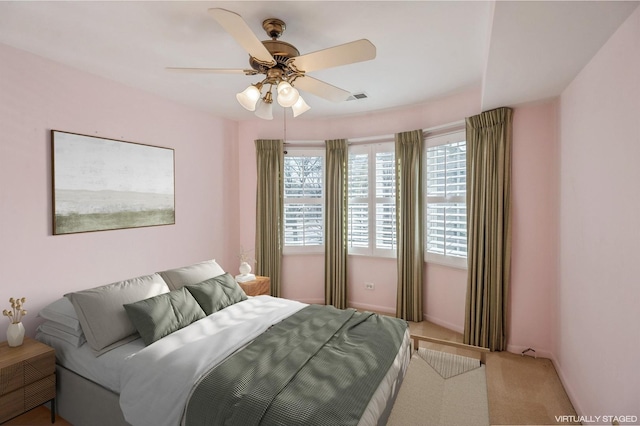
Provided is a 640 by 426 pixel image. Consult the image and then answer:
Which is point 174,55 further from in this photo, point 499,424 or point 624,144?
point 499,424

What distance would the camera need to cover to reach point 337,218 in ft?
13.7

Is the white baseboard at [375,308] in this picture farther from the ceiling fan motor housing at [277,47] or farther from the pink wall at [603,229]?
the ceiling fan motor housing at [277,47]

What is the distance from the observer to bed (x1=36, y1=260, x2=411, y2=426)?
5.04 feet

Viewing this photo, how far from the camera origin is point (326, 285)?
4273 millimetres

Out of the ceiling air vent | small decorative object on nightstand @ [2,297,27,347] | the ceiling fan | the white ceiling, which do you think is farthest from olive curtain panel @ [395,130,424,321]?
small decorative object on nightstand @ [2,297,27,347]

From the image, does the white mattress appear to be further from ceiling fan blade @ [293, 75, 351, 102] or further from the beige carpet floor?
ceiling fan blade @ [293, 75, 351, 102]

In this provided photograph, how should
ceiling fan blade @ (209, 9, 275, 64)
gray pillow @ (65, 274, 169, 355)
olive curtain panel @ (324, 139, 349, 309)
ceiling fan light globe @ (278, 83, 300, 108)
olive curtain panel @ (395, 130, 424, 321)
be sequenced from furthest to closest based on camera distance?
olive curtain panel @ (324, 139, 349, 309) < olive curtain panel @ (395, 130, 424, 321) < gray pillow @ (65, 274, 169, 355) < ceiling fan light globe @ (278, 83, 300, 108) < ceiling fan blade @ (209, 9, 275, 64)

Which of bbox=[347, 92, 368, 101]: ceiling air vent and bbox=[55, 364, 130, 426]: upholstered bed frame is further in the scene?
bbox=[347, 92, 368, 101]: ceiling air vent

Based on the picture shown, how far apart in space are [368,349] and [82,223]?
2.53 meters

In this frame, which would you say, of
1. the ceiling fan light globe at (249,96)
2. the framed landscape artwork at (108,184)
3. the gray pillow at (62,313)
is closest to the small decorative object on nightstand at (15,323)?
the gray pillow at (62,313)

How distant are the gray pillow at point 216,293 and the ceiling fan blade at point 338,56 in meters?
1.91

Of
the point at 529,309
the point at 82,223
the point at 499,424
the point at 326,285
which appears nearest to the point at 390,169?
the point at 326,285

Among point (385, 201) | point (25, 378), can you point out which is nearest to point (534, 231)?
point (385, 201)

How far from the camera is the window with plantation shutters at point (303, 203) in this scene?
4340mm
